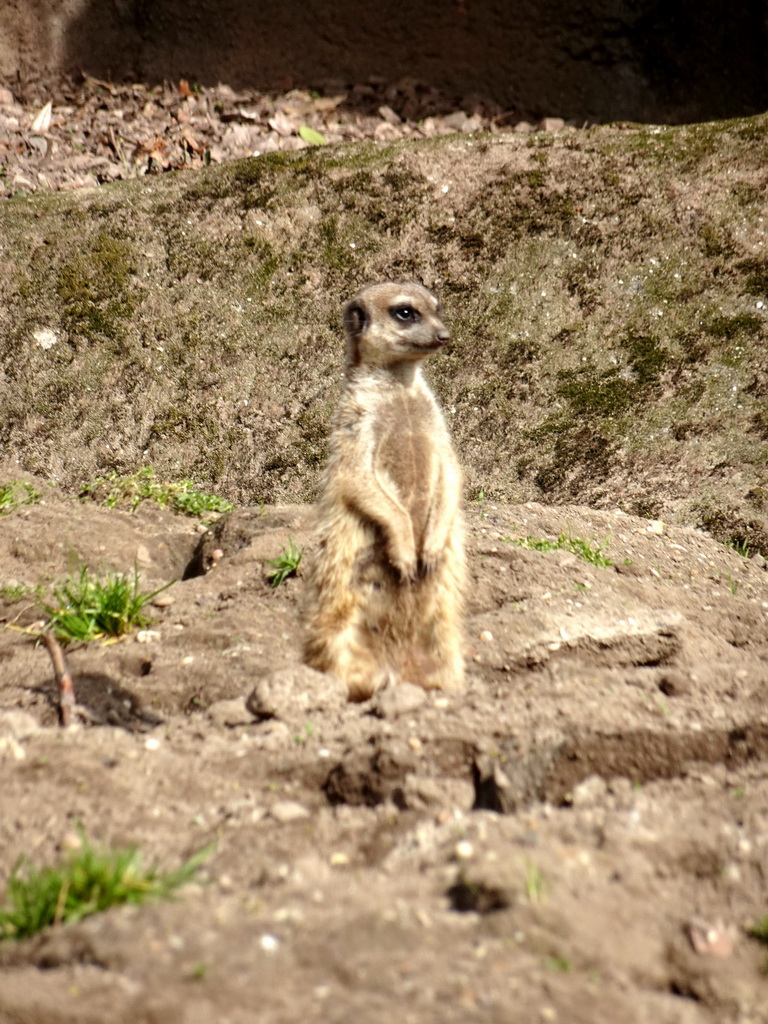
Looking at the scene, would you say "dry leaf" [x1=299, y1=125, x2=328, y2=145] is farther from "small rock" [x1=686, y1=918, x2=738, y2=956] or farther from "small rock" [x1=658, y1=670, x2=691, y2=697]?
"small rock" [x1=686, y1=918, x2=738, y2=956]

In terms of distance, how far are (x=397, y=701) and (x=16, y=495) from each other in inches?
108

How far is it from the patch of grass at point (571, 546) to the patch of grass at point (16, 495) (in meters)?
2.12

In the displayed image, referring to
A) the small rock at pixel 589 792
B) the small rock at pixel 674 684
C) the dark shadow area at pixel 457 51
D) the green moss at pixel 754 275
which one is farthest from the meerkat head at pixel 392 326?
the dark shadow area at pixel 457 51

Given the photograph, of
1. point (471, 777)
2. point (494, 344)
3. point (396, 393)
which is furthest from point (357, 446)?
point (494, 344)

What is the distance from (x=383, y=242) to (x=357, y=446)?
227cm

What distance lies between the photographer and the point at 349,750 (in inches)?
88.1

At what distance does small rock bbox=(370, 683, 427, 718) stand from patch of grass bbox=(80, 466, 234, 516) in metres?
2.24

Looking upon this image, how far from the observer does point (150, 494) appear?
466cm

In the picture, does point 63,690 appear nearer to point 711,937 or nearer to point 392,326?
point 392,326

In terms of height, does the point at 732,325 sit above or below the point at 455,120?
below

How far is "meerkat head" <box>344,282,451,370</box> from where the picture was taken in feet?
10.2

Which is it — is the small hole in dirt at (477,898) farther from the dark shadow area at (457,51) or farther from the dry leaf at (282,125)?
the dark shadow area at (457,51)

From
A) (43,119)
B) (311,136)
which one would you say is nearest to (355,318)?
(311,136)

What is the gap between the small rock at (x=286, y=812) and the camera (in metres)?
1.94
